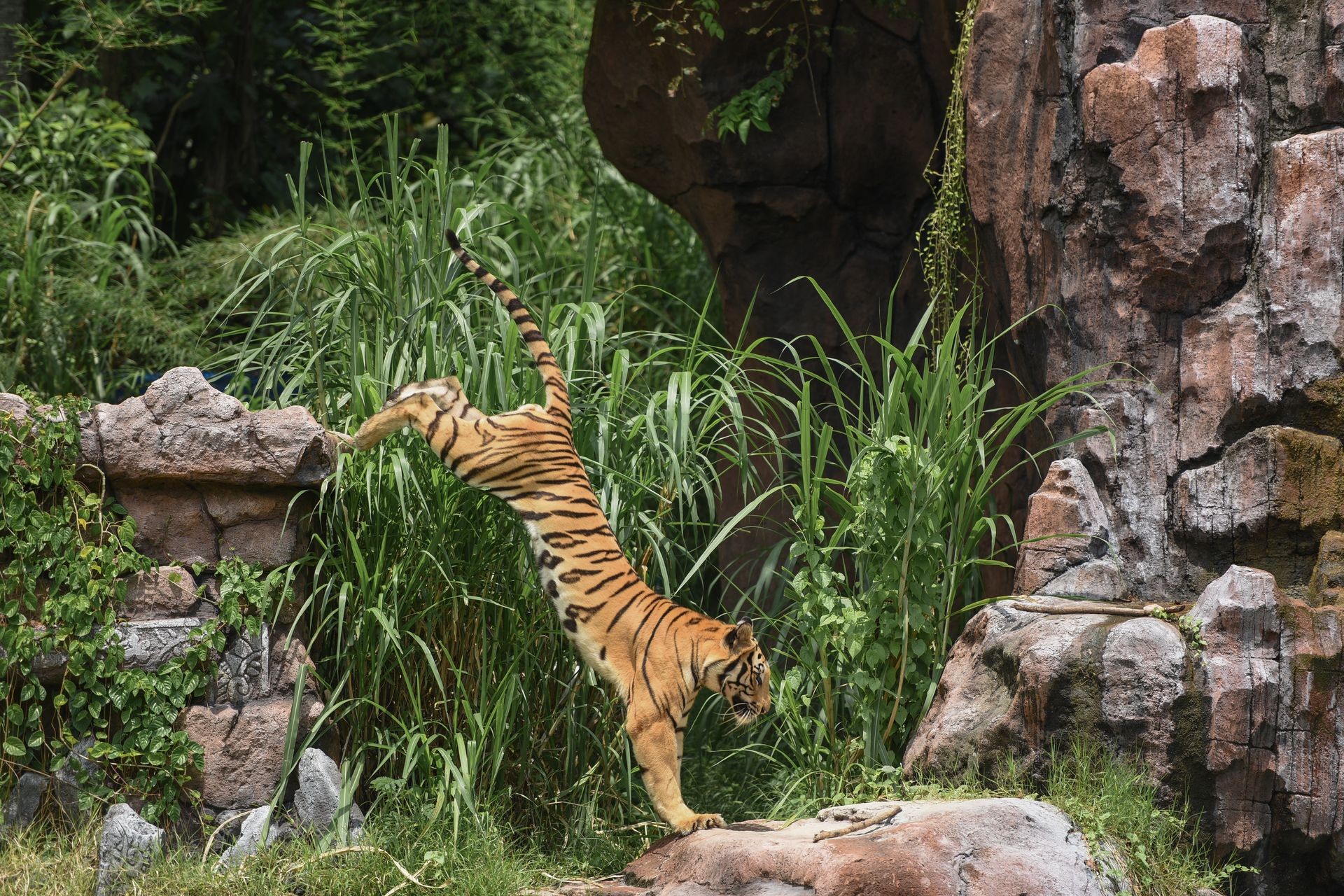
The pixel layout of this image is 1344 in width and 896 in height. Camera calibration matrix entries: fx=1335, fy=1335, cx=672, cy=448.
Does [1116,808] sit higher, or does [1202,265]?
[1202,265]

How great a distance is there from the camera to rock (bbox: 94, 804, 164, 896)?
13.3 feet

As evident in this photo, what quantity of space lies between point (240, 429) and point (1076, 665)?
9.16ft

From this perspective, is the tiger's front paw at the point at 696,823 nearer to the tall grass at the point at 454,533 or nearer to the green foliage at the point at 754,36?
the tall grass at the point at 454,533

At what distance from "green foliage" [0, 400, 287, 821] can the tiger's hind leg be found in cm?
65

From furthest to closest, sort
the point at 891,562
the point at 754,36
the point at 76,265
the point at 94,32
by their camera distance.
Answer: the point at 76,265
the point at 94,32
the point at 754,36
the point at 891,562

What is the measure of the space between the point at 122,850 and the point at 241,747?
0.50 metres

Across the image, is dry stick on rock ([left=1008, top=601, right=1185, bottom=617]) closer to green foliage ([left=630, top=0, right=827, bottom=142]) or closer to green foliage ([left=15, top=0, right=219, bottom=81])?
green foliage ([left=630, top=0, right=827, bottom=142])

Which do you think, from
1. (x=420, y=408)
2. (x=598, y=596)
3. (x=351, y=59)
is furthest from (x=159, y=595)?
(x=351, y=59)

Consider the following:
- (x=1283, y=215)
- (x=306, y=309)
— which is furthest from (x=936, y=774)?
(x=306, y=309)

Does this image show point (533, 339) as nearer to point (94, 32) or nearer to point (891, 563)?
point (891, 563)

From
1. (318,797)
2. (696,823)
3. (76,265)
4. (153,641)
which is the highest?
(76,265)

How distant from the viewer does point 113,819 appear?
4180mm

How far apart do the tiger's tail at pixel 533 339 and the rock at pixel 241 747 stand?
1.34 m

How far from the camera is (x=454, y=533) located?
471 cm
